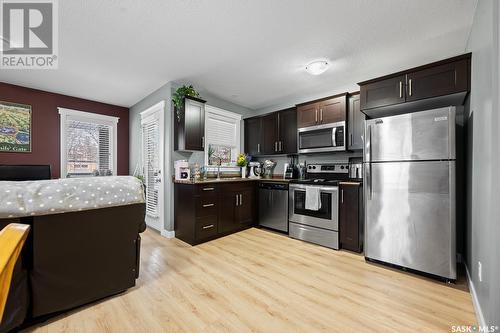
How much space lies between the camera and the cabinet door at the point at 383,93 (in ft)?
8.16

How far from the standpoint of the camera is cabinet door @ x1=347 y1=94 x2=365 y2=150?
126 inches

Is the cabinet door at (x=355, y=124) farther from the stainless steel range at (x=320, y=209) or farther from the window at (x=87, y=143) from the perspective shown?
the window at (x=87, y=143)

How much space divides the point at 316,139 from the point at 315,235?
1594 mm

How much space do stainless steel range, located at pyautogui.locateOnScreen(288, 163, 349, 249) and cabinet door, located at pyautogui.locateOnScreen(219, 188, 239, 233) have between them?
986mm

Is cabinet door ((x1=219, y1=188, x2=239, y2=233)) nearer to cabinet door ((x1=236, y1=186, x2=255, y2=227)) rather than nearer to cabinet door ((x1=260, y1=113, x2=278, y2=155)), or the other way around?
cabinet door ((x1=236, y1=186, x2=255, y2=227))

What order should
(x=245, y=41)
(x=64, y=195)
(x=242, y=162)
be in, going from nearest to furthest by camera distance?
(x=64, y=195) < (x=245, y=41) < (x=242, y=162)

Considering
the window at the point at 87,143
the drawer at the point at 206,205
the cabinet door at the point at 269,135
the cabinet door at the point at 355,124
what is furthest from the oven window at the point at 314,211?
the window at the point at 87,143

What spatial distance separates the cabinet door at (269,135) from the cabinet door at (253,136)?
0.37 feet

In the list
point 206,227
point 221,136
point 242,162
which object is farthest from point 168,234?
point 221,136

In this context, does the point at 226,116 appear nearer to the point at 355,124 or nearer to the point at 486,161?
the point at 355,124

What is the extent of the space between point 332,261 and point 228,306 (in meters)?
1.52

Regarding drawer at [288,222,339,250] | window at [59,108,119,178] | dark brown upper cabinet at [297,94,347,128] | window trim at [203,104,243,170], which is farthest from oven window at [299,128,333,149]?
window at [59,108,119,178]

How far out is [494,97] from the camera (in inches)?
50.3

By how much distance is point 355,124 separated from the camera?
10.7 ft
